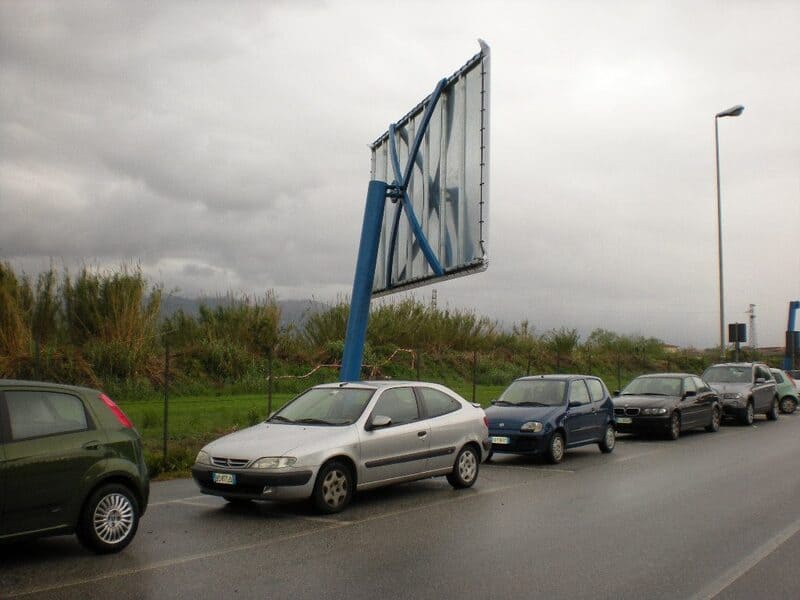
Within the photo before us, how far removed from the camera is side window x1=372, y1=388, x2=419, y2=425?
34.6 feet

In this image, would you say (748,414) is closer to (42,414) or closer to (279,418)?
(279,418)

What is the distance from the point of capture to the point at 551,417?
14609 mm

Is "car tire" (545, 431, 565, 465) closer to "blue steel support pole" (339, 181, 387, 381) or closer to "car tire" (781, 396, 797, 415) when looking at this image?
"blue steel support pole" (339, 181, 387, 381)

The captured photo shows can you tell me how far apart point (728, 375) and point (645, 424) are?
7167 mm

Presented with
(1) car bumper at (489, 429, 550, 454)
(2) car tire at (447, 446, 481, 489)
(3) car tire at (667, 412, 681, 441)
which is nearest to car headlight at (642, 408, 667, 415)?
(3) car tire at (667, 412, 681, 441)

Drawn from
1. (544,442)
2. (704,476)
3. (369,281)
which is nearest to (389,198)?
(369,281)

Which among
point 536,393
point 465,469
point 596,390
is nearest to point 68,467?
point 465,469

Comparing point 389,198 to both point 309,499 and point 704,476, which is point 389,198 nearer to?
point 704,476

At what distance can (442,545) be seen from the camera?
7832 millimetres

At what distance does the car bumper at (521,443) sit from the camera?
47.0 feet

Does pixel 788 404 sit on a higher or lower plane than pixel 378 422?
lower

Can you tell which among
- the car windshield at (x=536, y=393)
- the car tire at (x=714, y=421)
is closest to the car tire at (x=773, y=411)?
the car tire at (x=714, y=421)

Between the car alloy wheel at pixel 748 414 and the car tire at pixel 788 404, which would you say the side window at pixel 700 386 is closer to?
the car alloy wheel at pixel 748 414

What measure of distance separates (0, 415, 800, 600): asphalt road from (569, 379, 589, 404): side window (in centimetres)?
338
